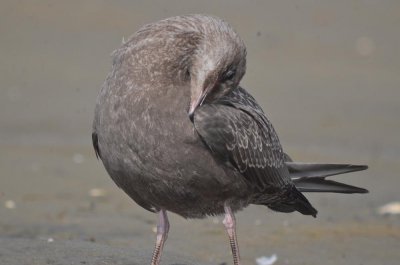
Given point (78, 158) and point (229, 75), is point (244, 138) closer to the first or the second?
point (229, 75)

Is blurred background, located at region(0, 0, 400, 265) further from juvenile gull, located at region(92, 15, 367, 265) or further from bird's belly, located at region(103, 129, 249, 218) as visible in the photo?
juvenile gull, located at region(92, 15, 367, 265)

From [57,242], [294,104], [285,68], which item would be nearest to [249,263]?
[57,242]

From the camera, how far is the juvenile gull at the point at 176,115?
24.2 ft

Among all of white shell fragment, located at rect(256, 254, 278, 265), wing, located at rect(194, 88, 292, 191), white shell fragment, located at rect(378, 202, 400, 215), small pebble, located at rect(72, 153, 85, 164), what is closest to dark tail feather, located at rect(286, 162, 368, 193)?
wing, located at rect(194, 88, 292, 191)

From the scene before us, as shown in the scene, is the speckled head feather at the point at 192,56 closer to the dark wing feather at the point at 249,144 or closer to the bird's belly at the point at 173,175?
the dark wing feather at the point at 249,144

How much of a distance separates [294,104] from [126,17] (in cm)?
362

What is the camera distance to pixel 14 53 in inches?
635

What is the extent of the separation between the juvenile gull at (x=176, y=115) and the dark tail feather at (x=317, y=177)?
1.07 meters

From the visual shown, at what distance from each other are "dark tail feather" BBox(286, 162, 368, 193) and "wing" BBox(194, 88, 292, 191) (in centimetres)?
27

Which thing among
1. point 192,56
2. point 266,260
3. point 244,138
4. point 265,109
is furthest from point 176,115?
point 265,109

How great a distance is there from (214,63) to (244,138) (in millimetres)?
808

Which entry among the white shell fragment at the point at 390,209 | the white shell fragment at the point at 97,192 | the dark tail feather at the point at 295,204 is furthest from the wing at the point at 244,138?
the white shell fragment at the point at 97,192

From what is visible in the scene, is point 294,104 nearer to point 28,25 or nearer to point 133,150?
point 28,25

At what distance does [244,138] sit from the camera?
7863 millimetres
